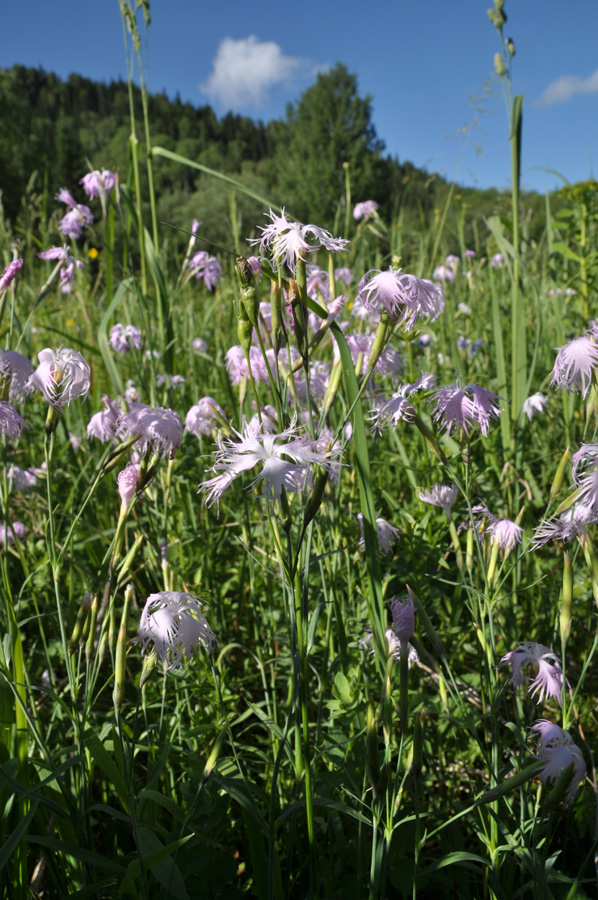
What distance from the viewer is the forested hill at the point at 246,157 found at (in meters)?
20.1

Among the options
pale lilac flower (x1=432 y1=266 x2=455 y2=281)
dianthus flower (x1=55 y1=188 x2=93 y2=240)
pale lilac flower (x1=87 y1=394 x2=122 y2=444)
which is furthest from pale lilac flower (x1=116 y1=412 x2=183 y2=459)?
pale lilac flower (x1=432 y1=266 x2=455 y2=281)

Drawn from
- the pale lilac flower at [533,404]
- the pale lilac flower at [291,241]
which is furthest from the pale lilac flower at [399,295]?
the pale lilac flower at [533,404]

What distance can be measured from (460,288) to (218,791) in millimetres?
3829

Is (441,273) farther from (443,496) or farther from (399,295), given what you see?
(399,295)

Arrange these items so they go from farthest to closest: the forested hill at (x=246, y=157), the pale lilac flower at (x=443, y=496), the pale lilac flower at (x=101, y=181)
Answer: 1. the forested hill at (x=246, y=157)
2. the pale lilac flower at (x=101, y=181)
3. the pale lilac flower at (x=443, y=496)

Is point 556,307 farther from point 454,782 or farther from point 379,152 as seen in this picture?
point 379,152

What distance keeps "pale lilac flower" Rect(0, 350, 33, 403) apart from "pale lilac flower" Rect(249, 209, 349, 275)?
43 cm

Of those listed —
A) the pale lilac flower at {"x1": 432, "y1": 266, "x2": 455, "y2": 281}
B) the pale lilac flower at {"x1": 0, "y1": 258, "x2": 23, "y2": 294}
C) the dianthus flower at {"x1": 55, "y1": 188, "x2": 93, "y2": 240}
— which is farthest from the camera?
the pale lilac flower at {"x1": 432, "y1": 266, "x2": 455, "y2": 281}

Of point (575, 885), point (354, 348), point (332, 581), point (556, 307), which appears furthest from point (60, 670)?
point (556, 307)

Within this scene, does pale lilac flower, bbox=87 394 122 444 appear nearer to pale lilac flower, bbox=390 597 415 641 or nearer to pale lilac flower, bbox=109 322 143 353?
pale lilac flower, bbox=390 597 415 641

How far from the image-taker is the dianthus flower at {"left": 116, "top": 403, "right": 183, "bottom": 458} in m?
0.96

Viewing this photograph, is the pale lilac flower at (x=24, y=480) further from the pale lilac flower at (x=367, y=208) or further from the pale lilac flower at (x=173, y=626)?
the pale lilac flower at (x=367, y=208)

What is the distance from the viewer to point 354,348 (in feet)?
4.94

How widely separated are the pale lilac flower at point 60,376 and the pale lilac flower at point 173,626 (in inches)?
14.3
